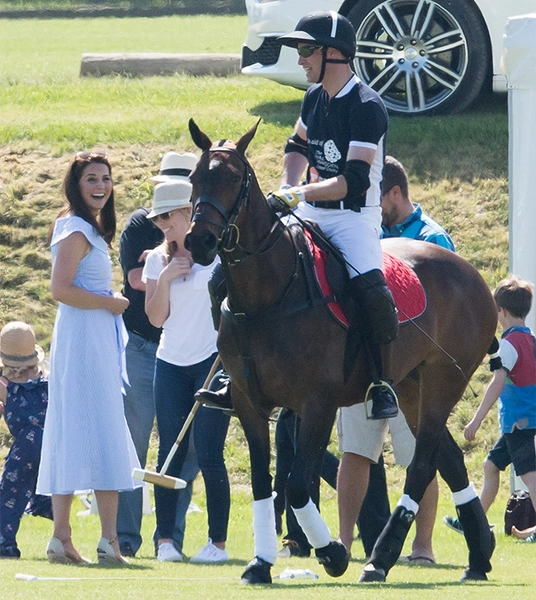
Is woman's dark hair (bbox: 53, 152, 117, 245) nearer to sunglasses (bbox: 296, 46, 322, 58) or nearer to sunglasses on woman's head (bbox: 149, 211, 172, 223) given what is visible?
sunglasses on woman's head (bbox: 149, 211, 172, 223)

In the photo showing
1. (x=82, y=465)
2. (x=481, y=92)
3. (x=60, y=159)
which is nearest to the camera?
(x=82, y=465)

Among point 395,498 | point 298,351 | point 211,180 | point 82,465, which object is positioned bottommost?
point 395,498

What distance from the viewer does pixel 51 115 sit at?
15.8 m

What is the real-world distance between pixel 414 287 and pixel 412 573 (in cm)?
167

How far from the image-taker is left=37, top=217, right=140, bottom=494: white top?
8.43 m

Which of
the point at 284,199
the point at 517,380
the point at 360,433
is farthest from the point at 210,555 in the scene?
the point at 284,199

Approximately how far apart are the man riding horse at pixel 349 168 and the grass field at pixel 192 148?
133cm

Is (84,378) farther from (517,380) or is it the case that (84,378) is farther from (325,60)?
(517,380)

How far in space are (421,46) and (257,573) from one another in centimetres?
766

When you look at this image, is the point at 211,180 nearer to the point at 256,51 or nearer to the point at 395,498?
the point at 395,498

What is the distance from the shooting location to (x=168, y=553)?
8969 millimetres

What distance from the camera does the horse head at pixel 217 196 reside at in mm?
6793

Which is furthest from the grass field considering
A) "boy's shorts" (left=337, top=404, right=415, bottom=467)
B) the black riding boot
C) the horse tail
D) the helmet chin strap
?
the helmet chin strap

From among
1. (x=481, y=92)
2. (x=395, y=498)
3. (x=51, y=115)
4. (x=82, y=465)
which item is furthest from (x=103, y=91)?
A: (x=82, y=465)
